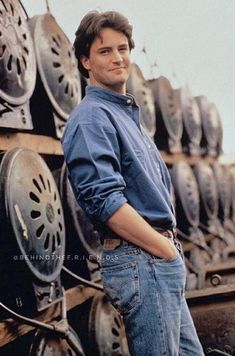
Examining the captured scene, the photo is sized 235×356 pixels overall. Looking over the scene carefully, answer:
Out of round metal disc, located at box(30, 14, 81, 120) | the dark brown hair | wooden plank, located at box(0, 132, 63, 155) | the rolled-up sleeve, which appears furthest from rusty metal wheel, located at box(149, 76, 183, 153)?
the rolled-up sleeve

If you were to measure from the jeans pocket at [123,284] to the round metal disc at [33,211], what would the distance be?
34.8 inches

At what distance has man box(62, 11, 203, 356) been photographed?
182cm

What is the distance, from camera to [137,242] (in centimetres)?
182

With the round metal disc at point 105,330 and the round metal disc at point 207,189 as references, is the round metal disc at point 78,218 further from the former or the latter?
the round metal disc at point 207,189

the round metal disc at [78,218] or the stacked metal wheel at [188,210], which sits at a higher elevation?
the round metal disc at [78,218]

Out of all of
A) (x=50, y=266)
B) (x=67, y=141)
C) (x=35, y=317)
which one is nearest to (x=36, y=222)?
(x=50, y=266)

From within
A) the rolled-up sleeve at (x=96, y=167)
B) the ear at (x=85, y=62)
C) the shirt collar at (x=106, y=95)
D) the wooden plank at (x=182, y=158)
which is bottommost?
the wooden plank at (x=182, y=158)

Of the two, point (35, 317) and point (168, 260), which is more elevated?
point (168, 260)

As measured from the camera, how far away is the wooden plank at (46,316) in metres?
2.62

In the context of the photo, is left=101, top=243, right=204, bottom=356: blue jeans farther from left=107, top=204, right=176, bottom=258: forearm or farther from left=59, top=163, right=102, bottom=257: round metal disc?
left=59, top=163, right=102, bottom=257: round metal disc

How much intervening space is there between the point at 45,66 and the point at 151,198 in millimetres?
1915

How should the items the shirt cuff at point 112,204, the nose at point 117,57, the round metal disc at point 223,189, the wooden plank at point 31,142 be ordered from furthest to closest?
the round metal disc at point 223,189 < the wooden plank at point 31,142 < the nose at point 117,57 < the shirt cuff at point 112,204

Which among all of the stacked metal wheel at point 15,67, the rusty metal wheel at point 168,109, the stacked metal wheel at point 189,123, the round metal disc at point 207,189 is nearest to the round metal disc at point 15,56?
the stacked metal wheel at point 15,67

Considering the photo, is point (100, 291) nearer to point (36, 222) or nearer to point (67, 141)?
point (36, 222)
